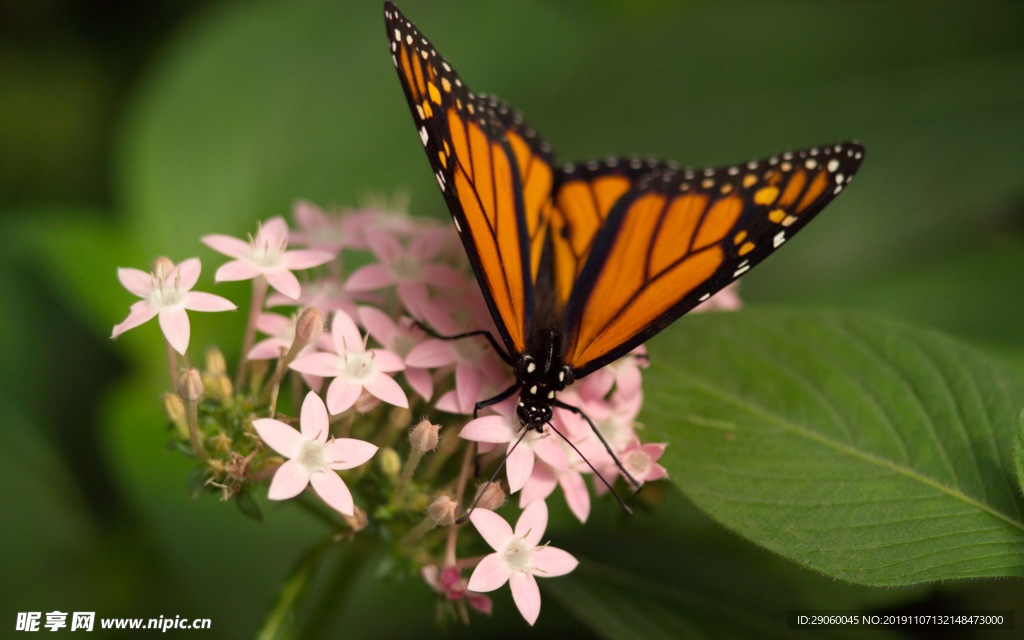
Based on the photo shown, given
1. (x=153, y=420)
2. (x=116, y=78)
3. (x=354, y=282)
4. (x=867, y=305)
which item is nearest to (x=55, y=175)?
(x=116, y=78)

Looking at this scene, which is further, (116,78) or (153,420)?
(116,78)

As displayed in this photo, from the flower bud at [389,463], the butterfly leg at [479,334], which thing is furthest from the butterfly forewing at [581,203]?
the flower bud at [389,463]

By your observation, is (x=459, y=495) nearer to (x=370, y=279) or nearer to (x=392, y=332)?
(x=392, y=332)

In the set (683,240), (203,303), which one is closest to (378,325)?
(203,303)

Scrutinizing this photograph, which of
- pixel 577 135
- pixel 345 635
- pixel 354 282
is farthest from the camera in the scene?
pixel 577 135

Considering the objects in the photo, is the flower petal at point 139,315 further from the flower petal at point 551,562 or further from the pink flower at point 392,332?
the flower petal at point 551,562

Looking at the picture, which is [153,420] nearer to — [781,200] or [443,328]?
[443,328]

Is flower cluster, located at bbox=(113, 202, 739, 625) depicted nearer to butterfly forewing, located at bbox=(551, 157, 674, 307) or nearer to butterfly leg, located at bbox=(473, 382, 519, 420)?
butterfly leg, located at bbox=(473, 382, 519, 420)

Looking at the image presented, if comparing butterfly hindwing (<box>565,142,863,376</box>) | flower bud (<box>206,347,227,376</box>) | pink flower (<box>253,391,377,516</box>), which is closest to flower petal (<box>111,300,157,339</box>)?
flower bud (<box>206,347,227,376</box>)

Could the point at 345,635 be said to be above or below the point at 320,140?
below
